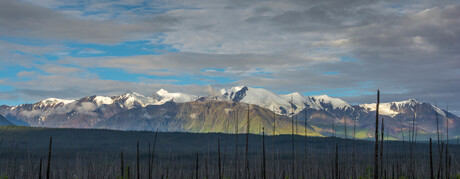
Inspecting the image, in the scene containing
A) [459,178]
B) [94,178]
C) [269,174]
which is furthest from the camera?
[269,174]

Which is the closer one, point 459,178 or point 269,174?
point 459,178

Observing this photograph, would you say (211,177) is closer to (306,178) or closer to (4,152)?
(306,178)

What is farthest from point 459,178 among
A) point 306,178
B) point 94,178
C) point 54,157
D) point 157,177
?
point 54,157

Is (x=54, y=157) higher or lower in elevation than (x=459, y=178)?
lower

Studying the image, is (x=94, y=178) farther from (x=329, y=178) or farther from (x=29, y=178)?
(x=329, y=178)

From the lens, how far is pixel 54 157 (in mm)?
147250

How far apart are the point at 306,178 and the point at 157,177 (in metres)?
21.4

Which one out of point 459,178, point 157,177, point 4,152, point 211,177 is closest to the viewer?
point 459,178

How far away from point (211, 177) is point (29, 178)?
95.9 ft

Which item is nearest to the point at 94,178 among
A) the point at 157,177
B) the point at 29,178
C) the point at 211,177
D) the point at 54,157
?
the point at 29,178

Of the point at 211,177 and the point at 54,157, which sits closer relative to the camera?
the point at 211,177

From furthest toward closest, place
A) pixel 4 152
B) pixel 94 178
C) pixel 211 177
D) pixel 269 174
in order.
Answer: pixel 4 152 → pixel 211 177 → pixel 269 174 → pixel 94 178

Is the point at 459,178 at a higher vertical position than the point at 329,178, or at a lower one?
higher

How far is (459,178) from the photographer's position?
33906 mm
